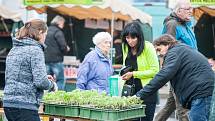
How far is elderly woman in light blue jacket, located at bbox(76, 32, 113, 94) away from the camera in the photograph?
309 inches

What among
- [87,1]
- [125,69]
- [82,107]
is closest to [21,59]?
[82,107]

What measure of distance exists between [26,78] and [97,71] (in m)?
1.78

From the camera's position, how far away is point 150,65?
25.0 ft

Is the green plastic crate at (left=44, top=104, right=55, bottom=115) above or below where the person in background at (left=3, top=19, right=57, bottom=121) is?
below

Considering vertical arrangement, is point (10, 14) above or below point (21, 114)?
above

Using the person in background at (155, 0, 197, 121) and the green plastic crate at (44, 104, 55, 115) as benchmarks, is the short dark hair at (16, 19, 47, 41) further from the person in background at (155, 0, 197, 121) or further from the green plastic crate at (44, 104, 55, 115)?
the person in background at (155, 0, 197, 121)

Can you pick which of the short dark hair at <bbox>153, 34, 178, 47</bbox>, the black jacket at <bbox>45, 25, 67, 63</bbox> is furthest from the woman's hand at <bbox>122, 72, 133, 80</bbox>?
the black jacket at <bbox>45, 25, 67, 63</bbox>

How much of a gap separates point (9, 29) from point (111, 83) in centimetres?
1027

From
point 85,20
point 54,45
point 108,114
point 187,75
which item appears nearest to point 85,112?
point 108,114

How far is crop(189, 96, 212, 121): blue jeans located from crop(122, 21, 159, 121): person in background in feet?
2.81

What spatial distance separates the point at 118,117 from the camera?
20.4 ft

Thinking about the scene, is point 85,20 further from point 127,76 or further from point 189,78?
point 189,78

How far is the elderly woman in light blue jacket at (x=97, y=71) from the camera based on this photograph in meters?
7.84

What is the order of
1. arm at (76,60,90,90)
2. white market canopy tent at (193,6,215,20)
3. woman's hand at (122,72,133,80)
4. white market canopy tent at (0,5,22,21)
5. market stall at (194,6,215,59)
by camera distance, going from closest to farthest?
woman's hand at (122,72,133,80)
arm at (76,60,90,90)
white market canopy tent at (193,6,215,20)
market stall at (194,6,215,59)
white market canopy tent at (0,5,22,21)
